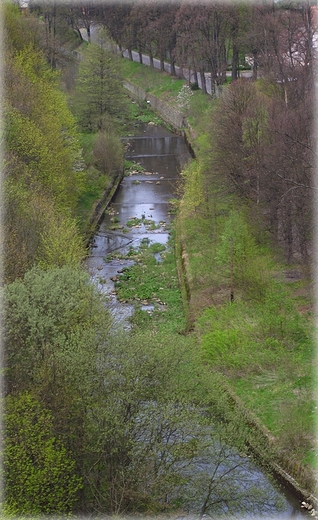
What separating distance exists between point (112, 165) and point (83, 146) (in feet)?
8.26

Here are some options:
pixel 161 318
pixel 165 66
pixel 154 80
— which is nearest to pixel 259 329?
pixel 161 318

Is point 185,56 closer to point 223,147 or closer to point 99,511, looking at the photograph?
point 223,147

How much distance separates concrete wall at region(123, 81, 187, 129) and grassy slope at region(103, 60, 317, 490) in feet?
102

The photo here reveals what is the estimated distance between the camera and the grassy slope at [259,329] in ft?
59.1

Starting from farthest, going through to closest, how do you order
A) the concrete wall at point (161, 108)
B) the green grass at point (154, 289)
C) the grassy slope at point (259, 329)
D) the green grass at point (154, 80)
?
1. the green grass at point (154, 80)
2. the concrete wall at point (161, 108)
3. the green grass at point (154, 289)
4. the grassy slope at point (259, 329)

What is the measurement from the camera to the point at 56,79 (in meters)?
45.9

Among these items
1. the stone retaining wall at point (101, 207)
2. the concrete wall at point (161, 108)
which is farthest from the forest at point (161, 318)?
the concrete wall at point (161, 108)

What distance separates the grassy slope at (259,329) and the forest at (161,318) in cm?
6

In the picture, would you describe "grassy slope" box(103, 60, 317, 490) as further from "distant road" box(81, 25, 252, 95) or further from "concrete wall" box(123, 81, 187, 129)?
"distant road" box(81, 25, 252, 95)

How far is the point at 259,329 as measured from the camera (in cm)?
2155

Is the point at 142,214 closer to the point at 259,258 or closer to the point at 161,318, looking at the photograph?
the point at 161,318

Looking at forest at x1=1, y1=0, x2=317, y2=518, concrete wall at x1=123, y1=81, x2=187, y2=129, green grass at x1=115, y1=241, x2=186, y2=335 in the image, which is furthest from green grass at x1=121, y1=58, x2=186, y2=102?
green grass at x1=115, y1=241, x2=186, y2=335

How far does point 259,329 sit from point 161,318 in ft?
17.1

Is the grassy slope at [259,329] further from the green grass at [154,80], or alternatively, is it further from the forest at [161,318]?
the green grass at [154,80]
